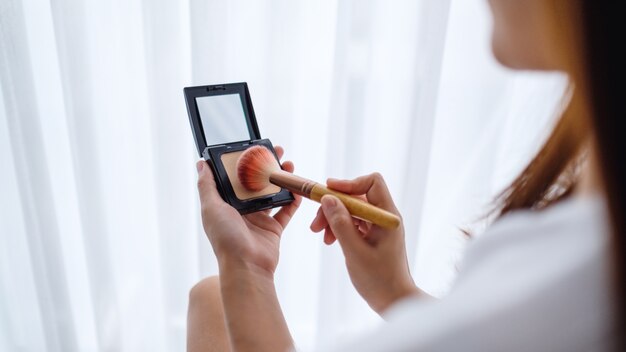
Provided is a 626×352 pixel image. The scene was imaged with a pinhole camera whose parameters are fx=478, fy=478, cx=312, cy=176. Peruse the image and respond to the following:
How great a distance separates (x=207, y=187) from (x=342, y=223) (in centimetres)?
18

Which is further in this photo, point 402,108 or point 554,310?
point 402,108

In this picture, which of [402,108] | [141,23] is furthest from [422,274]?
[141,23]

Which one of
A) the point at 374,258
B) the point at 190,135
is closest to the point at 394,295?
the point at 374,258

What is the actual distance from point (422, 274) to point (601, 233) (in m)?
0.62

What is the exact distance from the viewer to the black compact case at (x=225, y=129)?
21.8 inches

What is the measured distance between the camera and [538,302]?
0.22m

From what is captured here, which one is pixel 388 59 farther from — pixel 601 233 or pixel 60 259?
pixel 60 259

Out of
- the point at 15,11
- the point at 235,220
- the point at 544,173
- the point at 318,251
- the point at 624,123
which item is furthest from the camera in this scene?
the point at 318,251

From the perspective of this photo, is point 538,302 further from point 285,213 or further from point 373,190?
point 285,213

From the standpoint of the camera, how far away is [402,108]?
2.24 ft

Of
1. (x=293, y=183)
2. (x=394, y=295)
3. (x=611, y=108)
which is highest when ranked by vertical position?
(x=611, y=108)

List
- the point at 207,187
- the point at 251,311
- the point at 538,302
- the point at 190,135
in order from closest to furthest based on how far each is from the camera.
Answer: the point at 538,302 < the point at 251,311 < the point at 207,187 < the point at 190,135

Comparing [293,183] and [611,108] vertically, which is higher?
[611,108]

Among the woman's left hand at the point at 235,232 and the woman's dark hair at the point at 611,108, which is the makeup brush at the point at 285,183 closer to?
the woman's left hand at the point at 235,232
